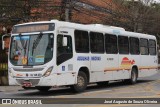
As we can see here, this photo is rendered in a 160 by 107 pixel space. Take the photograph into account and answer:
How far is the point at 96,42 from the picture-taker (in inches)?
814

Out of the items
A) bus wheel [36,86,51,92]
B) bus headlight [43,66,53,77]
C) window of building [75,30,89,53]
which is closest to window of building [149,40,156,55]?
window of building [75,30,89,53]

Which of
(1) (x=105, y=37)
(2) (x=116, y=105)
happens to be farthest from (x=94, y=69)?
(2) (x=116, y=105)

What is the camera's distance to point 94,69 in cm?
2044

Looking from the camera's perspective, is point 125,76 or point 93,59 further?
point 125,76

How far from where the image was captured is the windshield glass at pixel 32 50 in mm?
17500

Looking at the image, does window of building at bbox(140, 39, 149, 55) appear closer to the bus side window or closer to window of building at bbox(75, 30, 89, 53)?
window of building at bbox(75, 30, 89, 53)

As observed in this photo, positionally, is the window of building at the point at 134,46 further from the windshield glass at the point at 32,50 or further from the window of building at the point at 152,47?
the windshield glass at the point at 32,50

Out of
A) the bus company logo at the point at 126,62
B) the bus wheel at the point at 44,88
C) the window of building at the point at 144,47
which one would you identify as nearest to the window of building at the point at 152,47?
the window of building at the point at 144,47

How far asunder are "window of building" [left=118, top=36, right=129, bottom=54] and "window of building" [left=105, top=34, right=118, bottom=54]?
1.77 ft

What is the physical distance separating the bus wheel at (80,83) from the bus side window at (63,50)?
1.29 meters

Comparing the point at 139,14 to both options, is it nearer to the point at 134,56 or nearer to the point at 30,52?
the point at 134,56

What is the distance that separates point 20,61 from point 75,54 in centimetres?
244

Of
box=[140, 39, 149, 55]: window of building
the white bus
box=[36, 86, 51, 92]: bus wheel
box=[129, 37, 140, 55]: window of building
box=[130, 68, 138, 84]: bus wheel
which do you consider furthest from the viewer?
box=[140, 39, 149, 55]: window of building

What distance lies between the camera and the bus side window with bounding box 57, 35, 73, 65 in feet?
58.1
